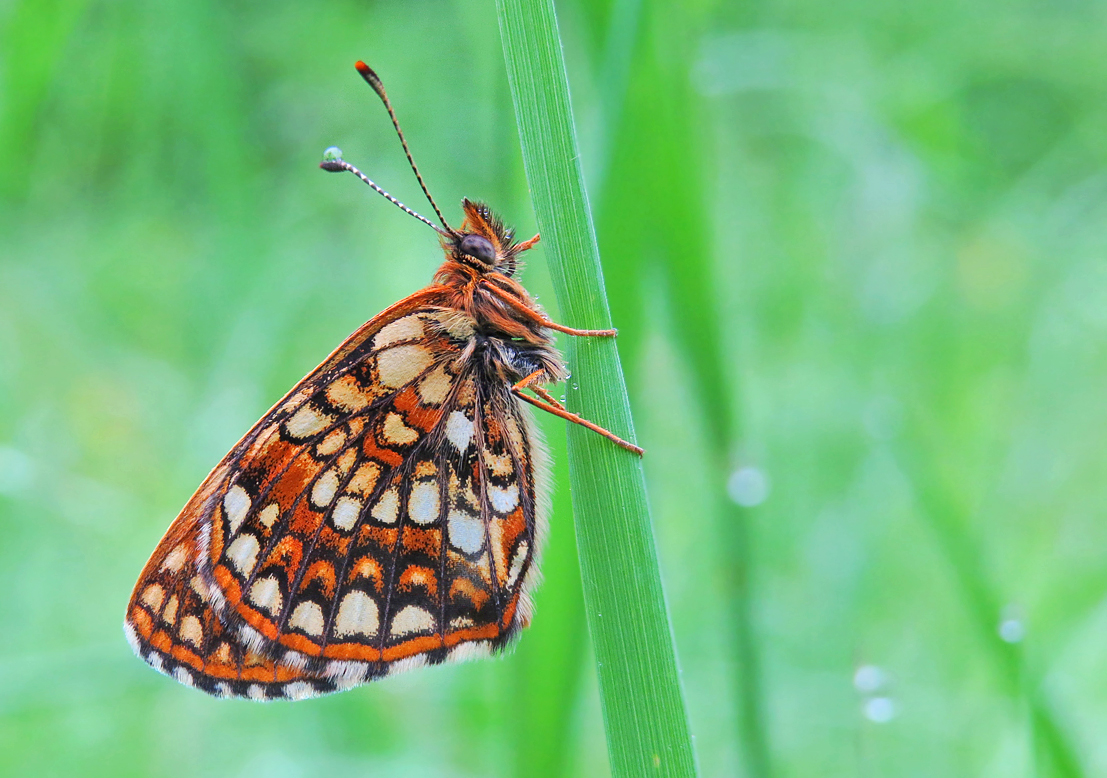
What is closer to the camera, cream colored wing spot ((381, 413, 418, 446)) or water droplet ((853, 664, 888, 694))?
water droplet ((853, 664, 888, 694))

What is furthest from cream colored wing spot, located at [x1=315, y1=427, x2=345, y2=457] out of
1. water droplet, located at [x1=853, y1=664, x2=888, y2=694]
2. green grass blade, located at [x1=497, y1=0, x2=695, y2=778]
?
water droplet, located at [x1=853, y1=664, x2=888, y2=694]

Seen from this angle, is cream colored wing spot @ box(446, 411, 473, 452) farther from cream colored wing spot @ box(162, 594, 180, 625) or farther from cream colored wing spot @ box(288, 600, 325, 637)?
cream colored wing spot @ box(162, 594, 180, 625)

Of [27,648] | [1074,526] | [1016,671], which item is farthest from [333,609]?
[1074,526]

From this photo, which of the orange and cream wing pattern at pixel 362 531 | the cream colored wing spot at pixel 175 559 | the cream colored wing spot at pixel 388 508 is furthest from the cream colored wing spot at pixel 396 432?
the cream colored wing spot at pixel 175 559

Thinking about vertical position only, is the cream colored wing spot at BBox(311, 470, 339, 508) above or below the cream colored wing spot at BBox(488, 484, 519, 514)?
above

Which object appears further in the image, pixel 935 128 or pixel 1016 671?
pixel 935 128

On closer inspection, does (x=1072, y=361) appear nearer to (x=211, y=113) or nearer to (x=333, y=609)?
(x=333, y=609)
